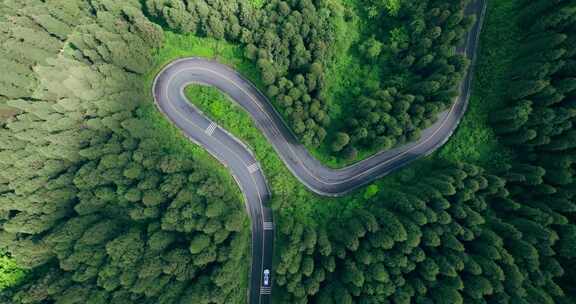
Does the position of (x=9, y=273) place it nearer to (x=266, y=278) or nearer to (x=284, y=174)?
(x=266, y=278)

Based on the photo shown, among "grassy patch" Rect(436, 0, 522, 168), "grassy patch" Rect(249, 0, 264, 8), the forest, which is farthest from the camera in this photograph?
"grassy patch" Rect(249, 0, 264, 8)

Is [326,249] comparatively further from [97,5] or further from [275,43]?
[97,5]

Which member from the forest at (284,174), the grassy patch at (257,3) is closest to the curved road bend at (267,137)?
the forest at (284,174)

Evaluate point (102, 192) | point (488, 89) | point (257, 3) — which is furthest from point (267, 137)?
point (488, 89)

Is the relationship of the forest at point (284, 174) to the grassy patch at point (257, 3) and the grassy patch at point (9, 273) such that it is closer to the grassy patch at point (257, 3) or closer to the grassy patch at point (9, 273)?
the grassy patch at point (9, 273)

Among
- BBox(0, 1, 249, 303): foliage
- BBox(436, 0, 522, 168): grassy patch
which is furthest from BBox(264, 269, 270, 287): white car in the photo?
BBox(436, 0, 522, 168): grassy patch

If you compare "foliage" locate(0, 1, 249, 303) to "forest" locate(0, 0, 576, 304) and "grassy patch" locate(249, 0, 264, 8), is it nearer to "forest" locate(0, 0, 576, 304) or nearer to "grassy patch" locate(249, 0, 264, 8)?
"forest" locate(0, 0, 576, 304)
